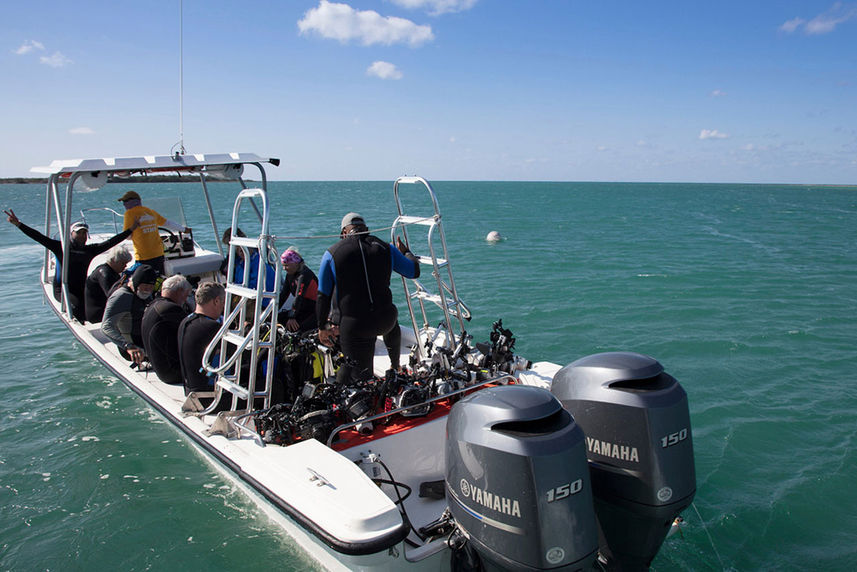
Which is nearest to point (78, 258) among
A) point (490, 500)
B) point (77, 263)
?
point (77, 263)

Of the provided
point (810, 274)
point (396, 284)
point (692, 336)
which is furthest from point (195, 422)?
point (810, 274)

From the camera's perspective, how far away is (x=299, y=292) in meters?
5.76

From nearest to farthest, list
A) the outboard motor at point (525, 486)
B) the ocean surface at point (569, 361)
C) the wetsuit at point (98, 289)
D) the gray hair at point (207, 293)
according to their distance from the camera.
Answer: the outboard motor at point (525, 486) → the gray hair at point (207, 293) → the ocean surface at point (569, 361) → the wetsuit at point (98, 289)

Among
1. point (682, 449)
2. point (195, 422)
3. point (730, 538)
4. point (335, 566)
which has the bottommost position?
point (730, 538)

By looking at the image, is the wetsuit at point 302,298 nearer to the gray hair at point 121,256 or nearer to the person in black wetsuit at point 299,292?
the person in black wetsuit at point 299,292

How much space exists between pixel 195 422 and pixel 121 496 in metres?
1.43

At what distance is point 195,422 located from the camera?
4238mm

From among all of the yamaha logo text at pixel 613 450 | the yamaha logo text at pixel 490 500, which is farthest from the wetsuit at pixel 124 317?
the yamaha logo text at pixel 613 450

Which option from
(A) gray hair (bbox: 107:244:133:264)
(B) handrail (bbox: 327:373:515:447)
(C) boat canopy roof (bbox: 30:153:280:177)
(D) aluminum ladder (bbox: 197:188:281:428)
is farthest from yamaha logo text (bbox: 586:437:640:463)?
(A) gray hair (bbox: 107:244:133:264)

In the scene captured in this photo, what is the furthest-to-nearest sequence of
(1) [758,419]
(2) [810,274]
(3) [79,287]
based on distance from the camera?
1. (2) [810,274]
2. (3) [79,287]
3. (1) [758,419]

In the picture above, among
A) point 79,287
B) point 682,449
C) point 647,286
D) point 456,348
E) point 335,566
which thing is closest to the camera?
point 682,449

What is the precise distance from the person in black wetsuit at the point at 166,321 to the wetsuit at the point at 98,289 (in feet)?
7.36

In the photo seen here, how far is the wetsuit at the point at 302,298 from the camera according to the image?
227 inches

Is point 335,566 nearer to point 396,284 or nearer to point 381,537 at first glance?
point 381,537
